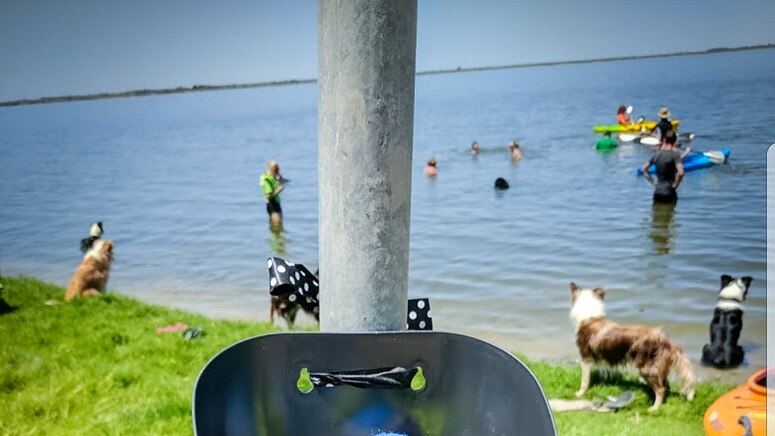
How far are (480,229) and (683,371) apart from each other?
8.76 meters

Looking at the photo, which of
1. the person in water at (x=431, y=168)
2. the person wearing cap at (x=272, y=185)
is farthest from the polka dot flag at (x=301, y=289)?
the person in water at (x=431, y=168)

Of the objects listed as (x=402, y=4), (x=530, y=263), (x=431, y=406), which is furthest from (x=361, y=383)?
(x=530, y=263)

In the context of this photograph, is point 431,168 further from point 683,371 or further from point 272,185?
point 683,371

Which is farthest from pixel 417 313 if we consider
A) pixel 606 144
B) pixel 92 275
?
pixel 606 144

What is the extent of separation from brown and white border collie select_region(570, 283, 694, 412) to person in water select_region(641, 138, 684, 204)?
7087 mm

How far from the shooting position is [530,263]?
10664 mm

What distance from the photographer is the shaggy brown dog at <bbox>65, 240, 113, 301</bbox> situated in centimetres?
741

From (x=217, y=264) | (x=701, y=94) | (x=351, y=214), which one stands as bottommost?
(x=217, y=264)

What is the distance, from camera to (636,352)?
4.91m

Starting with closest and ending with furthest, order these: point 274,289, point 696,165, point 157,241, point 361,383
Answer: point 361,383 < point 274,289 < point 157,241 < point 696,165

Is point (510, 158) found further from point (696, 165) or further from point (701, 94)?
point (701, 94)

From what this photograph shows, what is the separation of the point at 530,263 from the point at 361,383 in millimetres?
9735

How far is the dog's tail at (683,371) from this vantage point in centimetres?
477

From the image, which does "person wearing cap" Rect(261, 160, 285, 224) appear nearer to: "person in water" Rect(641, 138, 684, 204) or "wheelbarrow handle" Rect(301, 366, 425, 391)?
"person in water" Rect(641, 138, 684, 204)
